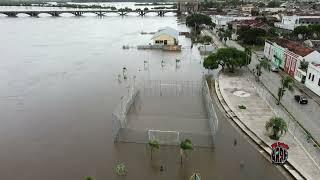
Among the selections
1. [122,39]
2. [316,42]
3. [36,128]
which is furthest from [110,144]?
[122,39]

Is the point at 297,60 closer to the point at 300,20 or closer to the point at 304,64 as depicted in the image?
the point at 304,64

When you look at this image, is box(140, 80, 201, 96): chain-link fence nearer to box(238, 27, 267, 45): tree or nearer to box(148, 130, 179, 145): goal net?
box(148, 130, 179, 145): goal net

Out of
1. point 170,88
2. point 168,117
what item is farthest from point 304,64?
point 168,117

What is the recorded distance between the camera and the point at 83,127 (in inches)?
984

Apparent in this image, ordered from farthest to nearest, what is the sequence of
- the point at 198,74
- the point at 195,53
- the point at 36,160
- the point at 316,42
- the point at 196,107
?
the point at 195,53 → the point at 316,42 → the point at 198,74 → the point at 196,107 → the point at 36,160

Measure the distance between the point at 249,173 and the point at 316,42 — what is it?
3779cm

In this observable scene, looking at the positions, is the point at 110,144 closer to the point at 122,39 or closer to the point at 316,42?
the point at 316,42

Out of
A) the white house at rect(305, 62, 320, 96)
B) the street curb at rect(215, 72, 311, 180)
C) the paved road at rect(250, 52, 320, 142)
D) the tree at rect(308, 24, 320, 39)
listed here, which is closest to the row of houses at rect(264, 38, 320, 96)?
the white house at rect(305, 62, 320, 96)

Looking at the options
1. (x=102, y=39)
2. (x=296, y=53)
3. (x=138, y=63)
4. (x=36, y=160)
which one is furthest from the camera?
(x=102, y=39)

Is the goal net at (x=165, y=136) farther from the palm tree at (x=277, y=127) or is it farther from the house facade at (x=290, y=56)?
the house facade at (x=290, y=56)

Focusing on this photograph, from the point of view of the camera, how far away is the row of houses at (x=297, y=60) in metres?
31.9

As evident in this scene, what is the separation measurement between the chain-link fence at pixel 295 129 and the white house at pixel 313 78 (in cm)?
458

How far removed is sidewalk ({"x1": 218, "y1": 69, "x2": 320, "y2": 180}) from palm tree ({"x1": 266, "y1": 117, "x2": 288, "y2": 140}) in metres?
0.37

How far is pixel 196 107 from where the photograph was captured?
2844 cm
